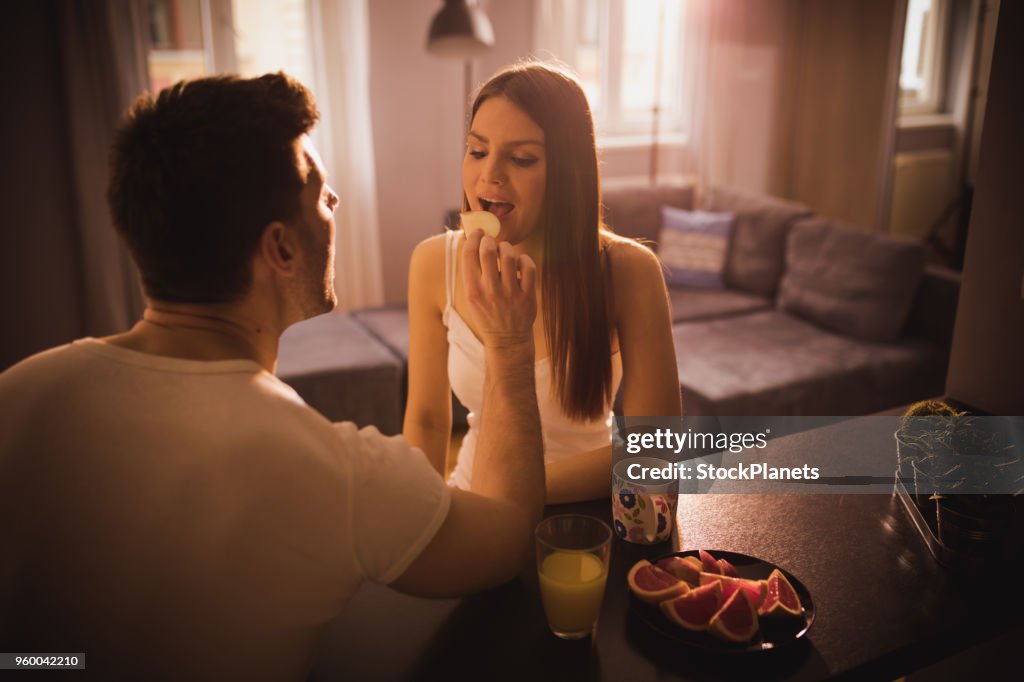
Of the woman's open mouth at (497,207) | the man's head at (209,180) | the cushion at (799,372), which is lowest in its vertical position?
the cushion at (799,372)

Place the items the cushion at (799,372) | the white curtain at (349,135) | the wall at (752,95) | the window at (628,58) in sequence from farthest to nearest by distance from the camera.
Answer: the wall at (752,95), the window at (628,58), the white curtain at (349,135), the cushion at (799,372)

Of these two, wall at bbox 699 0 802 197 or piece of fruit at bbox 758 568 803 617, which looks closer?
piece of fruit at bbox 758 568 803 617

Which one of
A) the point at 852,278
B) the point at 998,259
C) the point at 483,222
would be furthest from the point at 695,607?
the point at 852,278

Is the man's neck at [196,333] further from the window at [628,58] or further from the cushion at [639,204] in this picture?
the window at [628,58]

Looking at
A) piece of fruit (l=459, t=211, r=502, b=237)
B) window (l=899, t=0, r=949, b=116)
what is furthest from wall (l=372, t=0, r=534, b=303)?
piece of fruit (l=459, t=211, r=502, b=237)

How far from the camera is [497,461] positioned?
917 mm

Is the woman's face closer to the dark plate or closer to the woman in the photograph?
the woman

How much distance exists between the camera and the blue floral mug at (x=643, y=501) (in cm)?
101

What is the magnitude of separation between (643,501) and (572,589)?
0.75 feet

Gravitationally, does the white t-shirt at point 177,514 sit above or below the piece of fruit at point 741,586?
above

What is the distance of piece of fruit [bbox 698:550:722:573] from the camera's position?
929 millimetres

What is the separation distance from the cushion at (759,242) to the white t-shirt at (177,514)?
3.36 m

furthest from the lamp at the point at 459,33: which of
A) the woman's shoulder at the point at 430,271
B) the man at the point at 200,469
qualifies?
the man at the point at 200,469

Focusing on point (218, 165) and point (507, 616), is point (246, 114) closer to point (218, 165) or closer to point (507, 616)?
point (218, 165)
